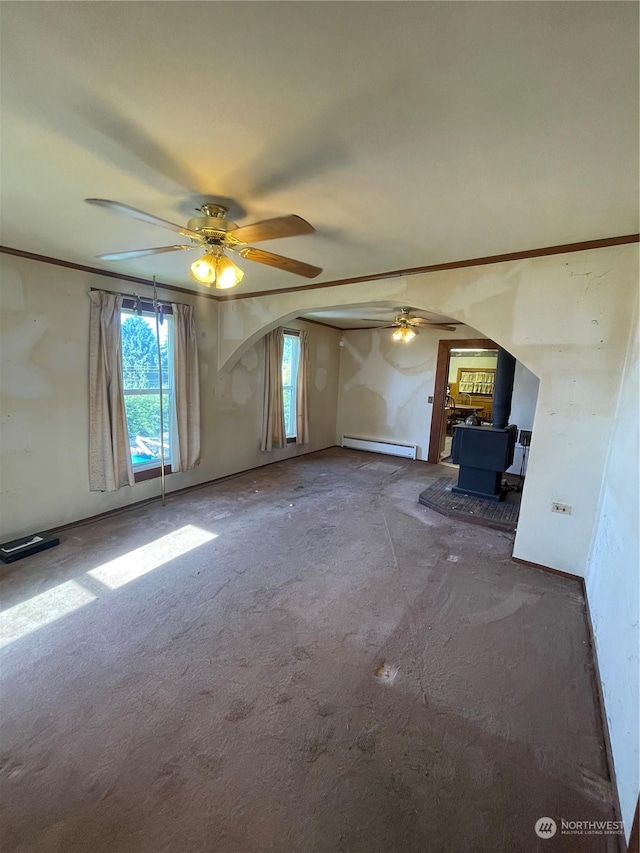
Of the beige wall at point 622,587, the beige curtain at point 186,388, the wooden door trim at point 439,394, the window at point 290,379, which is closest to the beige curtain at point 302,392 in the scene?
the window at point 290,379

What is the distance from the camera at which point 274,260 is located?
2113 millimetres

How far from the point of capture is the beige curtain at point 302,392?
582 cm

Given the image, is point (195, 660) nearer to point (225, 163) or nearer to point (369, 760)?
point (369, 760)

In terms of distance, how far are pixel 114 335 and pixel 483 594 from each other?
388 centimetres

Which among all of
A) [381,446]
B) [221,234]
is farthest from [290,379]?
[221,234]

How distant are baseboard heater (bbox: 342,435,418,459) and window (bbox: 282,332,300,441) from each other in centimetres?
138

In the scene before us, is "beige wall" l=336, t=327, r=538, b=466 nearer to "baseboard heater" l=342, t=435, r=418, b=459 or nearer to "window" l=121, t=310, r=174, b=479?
"baseboard heater" l=342, t=435, r=418, b=459

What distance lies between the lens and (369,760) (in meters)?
1.44

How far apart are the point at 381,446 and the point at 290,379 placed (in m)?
2.11

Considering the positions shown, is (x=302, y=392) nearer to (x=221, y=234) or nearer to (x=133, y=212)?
(x=221, y=234)

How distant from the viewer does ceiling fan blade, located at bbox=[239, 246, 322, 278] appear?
202cm

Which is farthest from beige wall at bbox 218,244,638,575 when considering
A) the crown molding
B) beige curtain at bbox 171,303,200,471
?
beige curtain at bbox 171,303,200,471

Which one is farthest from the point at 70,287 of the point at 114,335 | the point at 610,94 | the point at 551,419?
the point at 551,419

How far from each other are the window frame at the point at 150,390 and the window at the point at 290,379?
1.99m
